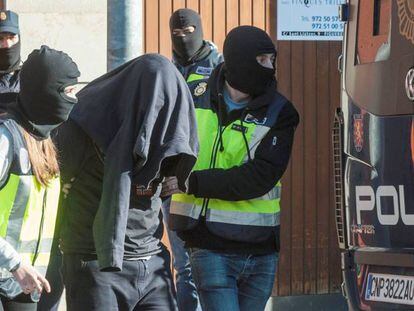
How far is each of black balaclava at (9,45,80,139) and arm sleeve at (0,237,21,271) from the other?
52 cm

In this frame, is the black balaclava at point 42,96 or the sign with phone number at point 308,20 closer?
the black balaclava at point 42,96

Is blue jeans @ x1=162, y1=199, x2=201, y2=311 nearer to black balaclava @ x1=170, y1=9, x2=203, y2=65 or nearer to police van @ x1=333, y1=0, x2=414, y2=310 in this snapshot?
black balaclava @ x1=170, y1=9, x2=203, y2=65

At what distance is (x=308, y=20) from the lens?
30.1 ft

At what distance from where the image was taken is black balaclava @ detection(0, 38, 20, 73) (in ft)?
23.3

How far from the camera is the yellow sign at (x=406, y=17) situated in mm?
5035

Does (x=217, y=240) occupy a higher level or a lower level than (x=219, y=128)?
lower

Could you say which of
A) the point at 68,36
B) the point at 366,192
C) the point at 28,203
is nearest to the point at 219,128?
the point at 366,192

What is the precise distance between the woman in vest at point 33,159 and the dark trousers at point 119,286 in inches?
6.7

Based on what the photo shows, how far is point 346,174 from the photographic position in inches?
219

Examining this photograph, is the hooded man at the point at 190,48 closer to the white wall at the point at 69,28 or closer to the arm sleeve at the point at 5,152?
the white wall at the point at 69,28

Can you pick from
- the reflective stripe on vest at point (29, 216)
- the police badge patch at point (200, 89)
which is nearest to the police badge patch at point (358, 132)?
the police badge patch at point (200, 89)

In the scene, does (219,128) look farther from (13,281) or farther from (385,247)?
(13,281)

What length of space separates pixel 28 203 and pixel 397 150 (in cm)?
162

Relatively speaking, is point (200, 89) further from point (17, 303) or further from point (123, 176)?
point (17, 303)
